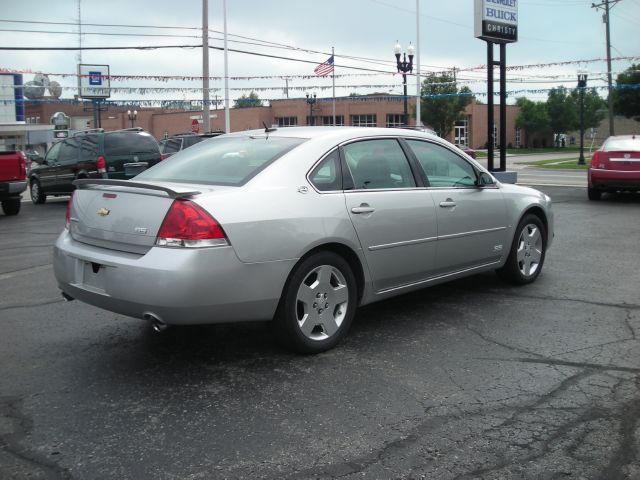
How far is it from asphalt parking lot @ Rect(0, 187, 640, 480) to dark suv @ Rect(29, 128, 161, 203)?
9.52m

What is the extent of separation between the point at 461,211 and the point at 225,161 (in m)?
2.10

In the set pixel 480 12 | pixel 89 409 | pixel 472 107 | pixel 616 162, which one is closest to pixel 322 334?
pixel 89 409

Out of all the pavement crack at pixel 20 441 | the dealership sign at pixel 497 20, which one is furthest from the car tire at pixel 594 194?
the pavement crack at pixel 20 441

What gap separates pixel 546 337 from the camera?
4.89 meters

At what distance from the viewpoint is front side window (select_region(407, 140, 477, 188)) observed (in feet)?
18.1

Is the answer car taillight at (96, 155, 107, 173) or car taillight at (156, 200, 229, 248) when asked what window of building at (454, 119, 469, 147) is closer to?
car taillight at (96, 155, 107, 173)

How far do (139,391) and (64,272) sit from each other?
1.16 meters

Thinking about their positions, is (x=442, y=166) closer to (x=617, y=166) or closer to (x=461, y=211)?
(x=461, y=211)

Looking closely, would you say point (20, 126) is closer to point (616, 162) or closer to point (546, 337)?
point (616, 162)

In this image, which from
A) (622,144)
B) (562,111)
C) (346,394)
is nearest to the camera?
(346,394)

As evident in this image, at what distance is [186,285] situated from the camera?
12.6ft

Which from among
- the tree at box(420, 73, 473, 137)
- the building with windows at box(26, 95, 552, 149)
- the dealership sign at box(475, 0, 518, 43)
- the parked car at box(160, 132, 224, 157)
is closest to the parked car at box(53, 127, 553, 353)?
the dealership sign at box(475, 0, 518, 43)

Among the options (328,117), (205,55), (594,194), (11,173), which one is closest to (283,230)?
(11,173)

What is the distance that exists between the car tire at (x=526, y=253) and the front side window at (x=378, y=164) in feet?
5.36
